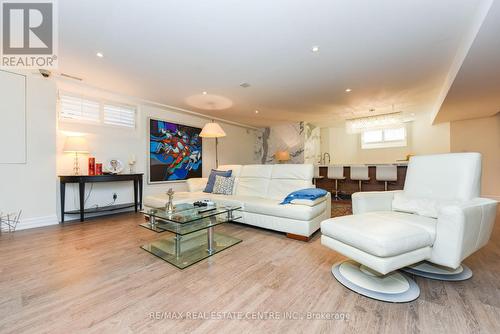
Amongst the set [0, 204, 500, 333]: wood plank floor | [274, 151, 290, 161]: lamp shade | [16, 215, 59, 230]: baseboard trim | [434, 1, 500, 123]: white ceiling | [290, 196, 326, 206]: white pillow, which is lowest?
[0, 204, 500, 333]: wood plank floor

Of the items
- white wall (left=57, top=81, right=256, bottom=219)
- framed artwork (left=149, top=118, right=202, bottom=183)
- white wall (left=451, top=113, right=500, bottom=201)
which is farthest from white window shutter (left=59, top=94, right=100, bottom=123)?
white wall (left=451, top=113, right=500, bottom=201)

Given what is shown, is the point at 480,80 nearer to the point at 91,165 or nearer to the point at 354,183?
the point at 354,183

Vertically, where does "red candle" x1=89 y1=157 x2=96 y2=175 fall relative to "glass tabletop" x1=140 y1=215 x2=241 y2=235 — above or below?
above

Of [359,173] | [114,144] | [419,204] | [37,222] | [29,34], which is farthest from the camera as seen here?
[359,173]

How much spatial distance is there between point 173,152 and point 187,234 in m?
3.24

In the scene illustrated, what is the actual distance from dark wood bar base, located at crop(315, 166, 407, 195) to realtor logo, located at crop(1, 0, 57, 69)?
5.72 meters

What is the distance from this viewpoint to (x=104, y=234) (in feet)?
9.12

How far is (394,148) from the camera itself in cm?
653

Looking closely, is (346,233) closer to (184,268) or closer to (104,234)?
(184,268)

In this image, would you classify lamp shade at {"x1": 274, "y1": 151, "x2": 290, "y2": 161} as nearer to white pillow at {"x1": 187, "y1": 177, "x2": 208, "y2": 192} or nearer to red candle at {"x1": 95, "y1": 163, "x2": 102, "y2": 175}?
white pillow at {"x1": 187, "y1": 177, "x2": 208, "y2": 192}

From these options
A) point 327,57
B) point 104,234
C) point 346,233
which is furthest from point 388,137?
point 104,234

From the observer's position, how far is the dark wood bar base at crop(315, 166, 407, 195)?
4797 mm


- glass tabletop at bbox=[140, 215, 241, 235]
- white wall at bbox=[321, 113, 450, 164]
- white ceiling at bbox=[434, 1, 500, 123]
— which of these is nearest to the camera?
white ceiling at bbox=[434, 1, 500, 123]

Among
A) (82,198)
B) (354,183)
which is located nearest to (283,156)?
(354,183)
